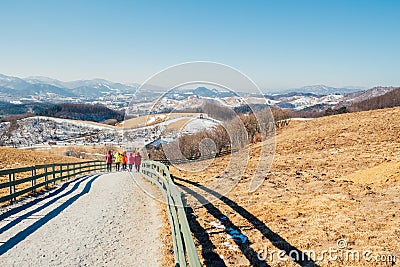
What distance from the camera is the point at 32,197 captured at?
12180 millimetres

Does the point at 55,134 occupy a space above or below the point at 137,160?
below

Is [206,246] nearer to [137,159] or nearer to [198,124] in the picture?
[198,124]

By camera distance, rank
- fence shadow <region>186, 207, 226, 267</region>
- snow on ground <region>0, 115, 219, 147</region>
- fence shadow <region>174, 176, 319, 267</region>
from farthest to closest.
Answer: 1. snow on ground <region>0, 115, 219, 147</region>
2. fence shadow <region>186, 207, 226, 267</region>
3. fence shadow <region>174, 176, 319, 267</region>

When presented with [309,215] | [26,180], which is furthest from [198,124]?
[26,180]

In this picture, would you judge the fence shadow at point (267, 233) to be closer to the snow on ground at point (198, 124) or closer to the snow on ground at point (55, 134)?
the snow on ground at point (198, 124)

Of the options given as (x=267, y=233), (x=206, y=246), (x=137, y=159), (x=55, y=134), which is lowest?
(x=55, y=134)

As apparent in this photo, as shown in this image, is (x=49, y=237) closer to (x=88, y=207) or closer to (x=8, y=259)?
(x=8, y=259)

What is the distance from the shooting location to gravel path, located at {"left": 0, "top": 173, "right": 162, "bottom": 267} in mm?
5852

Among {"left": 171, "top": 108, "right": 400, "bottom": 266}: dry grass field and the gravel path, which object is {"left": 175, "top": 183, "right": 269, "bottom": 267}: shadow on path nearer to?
{"left": 171, "top": 108, "right": 400, "bottom": 266}: dry grass field

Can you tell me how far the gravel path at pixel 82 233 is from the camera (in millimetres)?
5852

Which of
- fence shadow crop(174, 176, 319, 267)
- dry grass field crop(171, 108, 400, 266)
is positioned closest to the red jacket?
dry grass field crop(171, 108, 400, 266)

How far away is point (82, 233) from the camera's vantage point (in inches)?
286

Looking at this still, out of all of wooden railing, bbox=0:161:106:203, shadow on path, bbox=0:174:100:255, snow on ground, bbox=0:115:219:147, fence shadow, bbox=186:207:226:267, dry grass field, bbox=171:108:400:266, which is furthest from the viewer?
snow on ground, bbox=0:115:219:147

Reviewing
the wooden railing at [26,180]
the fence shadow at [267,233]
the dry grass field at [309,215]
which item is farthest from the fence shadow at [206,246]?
the wooden railing at [26,180]
